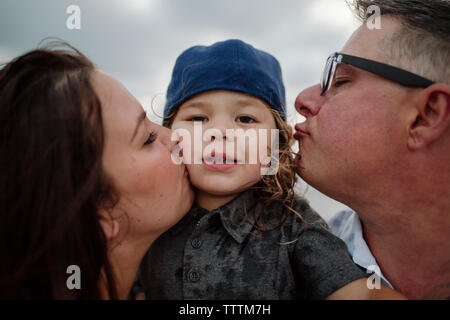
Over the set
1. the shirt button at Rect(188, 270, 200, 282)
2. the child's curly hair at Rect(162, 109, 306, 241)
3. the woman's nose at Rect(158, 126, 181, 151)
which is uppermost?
the woman's nose at Rect(158, 126, 181, 151)

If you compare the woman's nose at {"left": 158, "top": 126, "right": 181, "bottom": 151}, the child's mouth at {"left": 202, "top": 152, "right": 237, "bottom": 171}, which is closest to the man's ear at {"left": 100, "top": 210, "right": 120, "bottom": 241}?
the woman's nose at {"left": 158, "top": 126, "right": 181, "bottom": 151}

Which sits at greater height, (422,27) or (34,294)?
(422,27)

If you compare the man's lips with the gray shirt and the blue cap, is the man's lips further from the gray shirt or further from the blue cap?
the gray shirt

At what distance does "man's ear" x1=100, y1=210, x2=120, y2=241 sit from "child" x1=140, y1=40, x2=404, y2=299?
49 cm

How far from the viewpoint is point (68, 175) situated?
1354mm

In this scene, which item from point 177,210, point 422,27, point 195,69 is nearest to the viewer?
point 177,210

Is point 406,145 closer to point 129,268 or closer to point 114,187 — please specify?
point 114,187

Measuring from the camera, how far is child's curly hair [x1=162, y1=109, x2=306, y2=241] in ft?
6.79

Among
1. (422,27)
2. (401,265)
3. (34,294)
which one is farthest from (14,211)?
(422,27)

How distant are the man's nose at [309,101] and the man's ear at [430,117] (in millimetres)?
578

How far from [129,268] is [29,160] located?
3.02ft

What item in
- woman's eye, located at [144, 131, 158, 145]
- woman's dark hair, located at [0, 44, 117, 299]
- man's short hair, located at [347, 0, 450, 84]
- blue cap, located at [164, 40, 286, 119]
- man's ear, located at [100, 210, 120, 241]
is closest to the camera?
woman's dark hair, located at [0, 44, 117, 299]

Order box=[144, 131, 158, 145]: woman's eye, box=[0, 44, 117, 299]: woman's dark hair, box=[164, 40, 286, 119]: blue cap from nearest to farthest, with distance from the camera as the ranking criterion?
box=[0, 44, 117, 299]: woman's dark hair
box=[144, 131, 158, 145]: woman's eye
box=[164, 40, 286, 119]: blue cap

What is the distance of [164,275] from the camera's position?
198cm
